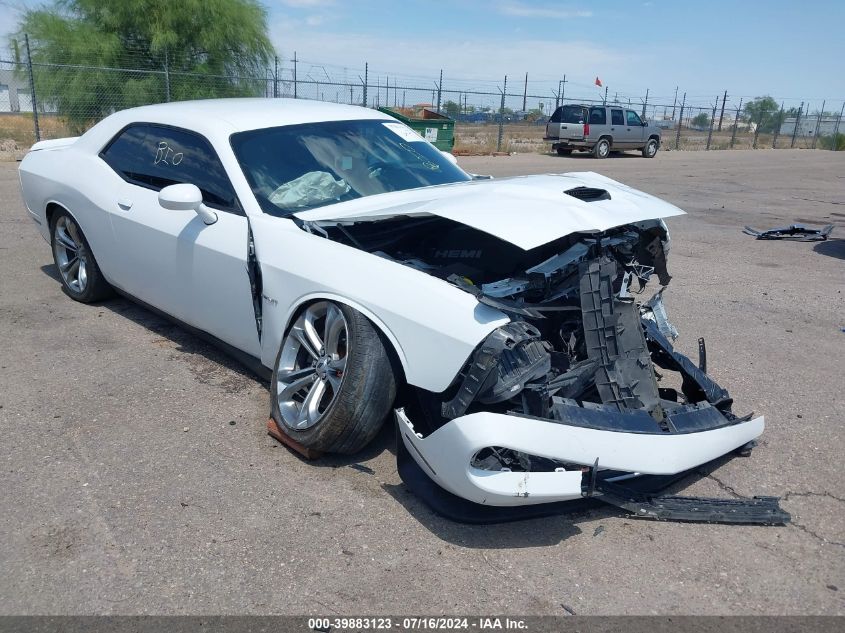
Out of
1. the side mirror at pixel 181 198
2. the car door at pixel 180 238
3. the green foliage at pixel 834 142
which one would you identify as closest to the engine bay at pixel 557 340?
the car door at pixel 180 238

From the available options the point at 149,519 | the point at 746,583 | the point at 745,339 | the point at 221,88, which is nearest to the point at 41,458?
the point at 149,519

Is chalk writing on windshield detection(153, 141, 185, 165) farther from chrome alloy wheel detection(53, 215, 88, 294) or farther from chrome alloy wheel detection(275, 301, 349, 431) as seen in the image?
chrome alloy wheel detection(275, 301, 349, 431)

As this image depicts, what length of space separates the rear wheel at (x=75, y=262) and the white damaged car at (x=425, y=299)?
506 mm

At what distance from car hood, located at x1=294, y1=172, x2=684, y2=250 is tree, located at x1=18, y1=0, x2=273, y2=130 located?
16.4 meters

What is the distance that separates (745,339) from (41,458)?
4.84 meters

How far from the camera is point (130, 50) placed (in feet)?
65.8

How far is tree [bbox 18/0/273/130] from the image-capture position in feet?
62.3

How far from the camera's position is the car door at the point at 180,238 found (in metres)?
4.04

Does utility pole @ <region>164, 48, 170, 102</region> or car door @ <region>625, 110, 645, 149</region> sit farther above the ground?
utility pole @ <region>164, 48, 170, 102</region>

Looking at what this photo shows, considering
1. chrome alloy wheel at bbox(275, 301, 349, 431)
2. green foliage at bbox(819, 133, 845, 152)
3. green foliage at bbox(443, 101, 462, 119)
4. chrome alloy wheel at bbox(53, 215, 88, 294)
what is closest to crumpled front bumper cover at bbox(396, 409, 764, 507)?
chrome alloy wheel at bbox(275, 301, 349, 431)

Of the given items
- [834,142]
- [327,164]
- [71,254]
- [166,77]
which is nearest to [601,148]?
[166,77]

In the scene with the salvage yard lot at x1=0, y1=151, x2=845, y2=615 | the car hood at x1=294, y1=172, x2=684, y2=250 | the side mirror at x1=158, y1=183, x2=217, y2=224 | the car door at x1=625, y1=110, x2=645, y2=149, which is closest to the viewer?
the salvage yard lot at x1=0, y1=151, x2=845, y2=615

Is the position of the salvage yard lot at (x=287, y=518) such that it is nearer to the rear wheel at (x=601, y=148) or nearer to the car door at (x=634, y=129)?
the rear wheel at (x=601, y=148)

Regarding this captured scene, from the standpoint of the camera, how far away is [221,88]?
20859mm
